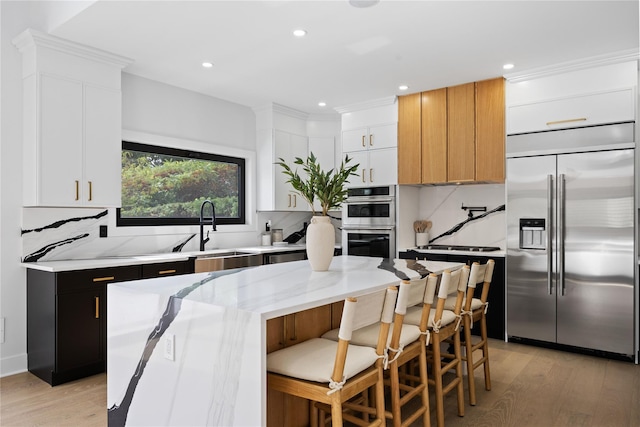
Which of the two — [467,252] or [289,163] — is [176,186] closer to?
[289,163]

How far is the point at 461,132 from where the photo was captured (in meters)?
4.61

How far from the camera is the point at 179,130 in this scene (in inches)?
187

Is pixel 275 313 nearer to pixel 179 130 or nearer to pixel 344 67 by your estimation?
pixel 344 67

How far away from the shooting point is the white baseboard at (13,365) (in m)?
3.41

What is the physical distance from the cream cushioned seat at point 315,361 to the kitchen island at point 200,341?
0.20 metres

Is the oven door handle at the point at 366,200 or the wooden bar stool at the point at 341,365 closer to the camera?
the wooden bar stool at the point at 341,365

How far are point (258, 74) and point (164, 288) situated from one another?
110 inches

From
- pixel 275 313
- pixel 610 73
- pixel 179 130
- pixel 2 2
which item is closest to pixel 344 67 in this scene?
pixel 179 130

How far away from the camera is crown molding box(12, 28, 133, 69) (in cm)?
337

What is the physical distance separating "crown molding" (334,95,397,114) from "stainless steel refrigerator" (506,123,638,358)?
142 cm

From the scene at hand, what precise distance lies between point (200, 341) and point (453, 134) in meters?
3.68

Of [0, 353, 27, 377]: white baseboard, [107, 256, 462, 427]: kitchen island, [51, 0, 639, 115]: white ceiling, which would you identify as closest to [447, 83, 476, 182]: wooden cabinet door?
[51, 0, 639, 115]: white ceiling

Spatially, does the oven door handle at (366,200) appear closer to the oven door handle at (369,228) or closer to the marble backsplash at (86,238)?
the oven door handle at (369,228)

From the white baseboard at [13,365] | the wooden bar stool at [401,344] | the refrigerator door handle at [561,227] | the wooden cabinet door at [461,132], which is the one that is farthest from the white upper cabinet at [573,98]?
the white baseboard at [13,365]
